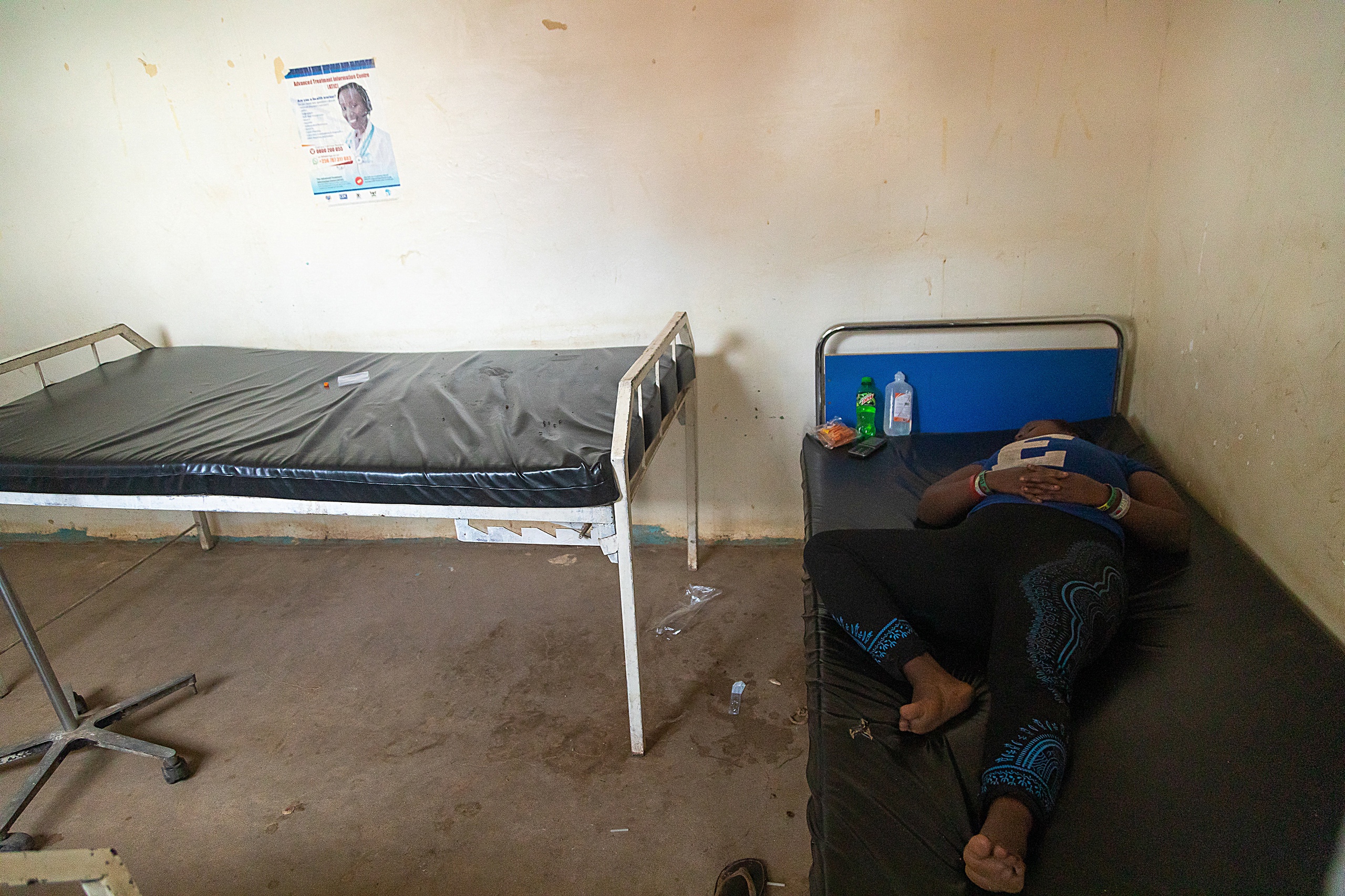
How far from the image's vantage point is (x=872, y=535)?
1.70 metres

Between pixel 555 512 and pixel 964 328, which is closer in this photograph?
pixel 555 512

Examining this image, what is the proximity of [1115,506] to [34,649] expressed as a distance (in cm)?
273

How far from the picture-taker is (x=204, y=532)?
123 inches

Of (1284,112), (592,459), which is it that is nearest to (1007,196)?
(1284,112)

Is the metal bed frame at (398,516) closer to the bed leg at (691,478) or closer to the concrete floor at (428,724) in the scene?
the concrete floor at (428,724)

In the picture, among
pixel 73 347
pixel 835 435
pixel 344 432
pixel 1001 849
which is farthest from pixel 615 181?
pixel 1001 849

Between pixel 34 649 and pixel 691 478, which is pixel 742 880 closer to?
pixel 691 478

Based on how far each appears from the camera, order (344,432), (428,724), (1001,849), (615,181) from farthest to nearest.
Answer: (615,181) → (428,724) → (344,432) → (1001,849)

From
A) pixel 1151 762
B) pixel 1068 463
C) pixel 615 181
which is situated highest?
pixel 615 181

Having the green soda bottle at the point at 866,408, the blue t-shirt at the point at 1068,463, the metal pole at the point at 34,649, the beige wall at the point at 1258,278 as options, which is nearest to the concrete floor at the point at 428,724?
the metal pole at the point at 34,649

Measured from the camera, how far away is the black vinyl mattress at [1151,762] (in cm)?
103

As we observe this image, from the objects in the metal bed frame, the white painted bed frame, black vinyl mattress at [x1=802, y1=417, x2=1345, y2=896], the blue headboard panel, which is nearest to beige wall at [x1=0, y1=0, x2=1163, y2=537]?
the blue headboard panel

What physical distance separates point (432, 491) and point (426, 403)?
1.65 feet

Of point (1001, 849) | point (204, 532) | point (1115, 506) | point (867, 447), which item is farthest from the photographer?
point (204, 532)
